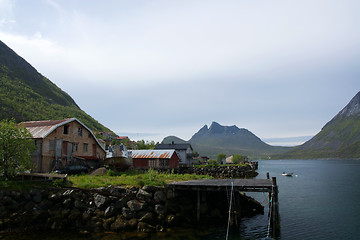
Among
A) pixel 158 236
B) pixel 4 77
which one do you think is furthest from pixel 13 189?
pixel 4 77

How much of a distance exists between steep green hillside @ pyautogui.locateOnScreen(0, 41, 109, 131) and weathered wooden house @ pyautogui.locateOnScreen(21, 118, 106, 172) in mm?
58036

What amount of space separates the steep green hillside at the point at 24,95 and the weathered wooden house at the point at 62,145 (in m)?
58.0

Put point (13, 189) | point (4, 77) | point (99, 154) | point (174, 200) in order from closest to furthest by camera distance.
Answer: point (13, 189) < point (174, 200) < point (99, 154) < point (4, 77)

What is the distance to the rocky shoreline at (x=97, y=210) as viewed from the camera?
2227 cm

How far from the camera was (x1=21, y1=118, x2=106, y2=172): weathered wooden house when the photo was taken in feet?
118

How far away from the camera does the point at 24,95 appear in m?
124

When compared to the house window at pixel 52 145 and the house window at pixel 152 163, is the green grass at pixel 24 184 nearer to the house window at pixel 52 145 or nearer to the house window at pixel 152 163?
the house window at pixel 52 145

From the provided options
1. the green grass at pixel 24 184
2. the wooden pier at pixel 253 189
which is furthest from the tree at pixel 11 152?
the wooden pier at pixel 253 189

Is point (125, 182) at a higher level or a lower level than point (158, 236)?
higher

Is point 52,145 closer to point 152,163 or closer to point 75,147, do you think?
point 75,147

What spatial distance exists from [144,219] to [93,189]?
568 cm

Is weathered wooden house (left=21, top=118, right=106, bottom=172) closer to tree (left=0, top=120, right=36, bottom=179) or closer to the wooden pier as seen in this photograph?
tree (left=0, top=120, right=36, bottom=179)

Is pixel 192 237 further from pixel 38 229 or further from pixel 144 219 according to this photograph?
pixel 38 229

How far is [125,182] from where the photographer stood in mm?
28219
